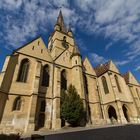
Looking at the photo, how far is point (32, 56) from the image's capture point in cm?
2080

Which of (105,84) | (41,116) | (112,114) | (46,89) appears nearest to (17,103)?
(41,116)

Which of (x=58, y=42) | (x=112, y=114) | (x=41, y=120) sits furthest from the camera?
(x=58, y=42)

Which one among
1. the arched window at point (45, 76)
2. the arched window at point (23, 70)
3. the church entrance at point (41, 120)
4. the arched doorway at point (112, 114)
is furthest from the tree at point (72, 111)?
the arched doorway at point (112, 114)

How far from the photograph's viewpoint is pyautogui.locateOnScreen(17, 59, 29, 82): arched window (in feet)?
60.3

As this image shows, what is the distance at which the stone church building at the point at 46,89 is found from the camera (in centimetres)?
1546

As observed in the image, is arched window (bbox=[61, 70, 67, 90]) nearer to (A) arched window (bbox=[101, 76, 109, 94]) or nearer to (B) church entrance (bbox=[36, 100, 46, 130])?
(B) church entrance (bbox=[36, 100, 46, 130])

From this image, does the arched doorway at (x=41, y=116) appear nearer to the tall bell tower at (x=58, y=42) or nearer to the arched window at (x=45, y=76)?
the arched window at (x=45, y=76)

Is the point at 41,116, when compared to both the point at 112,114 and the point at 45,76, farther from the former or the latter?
the point at 112,114

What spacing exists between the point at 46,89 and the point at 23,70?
4765 mm

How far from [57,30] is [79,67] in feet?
61.4

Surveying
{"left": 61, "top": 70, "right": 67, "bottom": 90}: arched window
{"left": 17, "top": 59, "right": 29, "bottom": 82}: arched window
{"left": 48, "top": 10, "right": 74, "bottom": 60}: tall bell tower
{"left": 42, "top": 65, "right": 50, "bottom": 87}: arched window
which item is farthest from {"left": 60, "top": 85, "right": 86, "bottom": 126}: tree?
{"left": 48, "top": 10, "right": 74, "bottom": 60}: tall bell tower

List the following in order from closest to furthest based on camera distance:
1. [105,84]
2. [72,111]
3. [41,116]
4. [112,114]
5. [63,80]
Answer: [72,111] → [41,116] → [63,80] → [112,114] → [105,84]

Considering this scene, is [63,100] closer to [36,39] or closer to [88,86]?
[88,86]

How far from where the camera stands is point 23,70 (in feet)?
62.8
